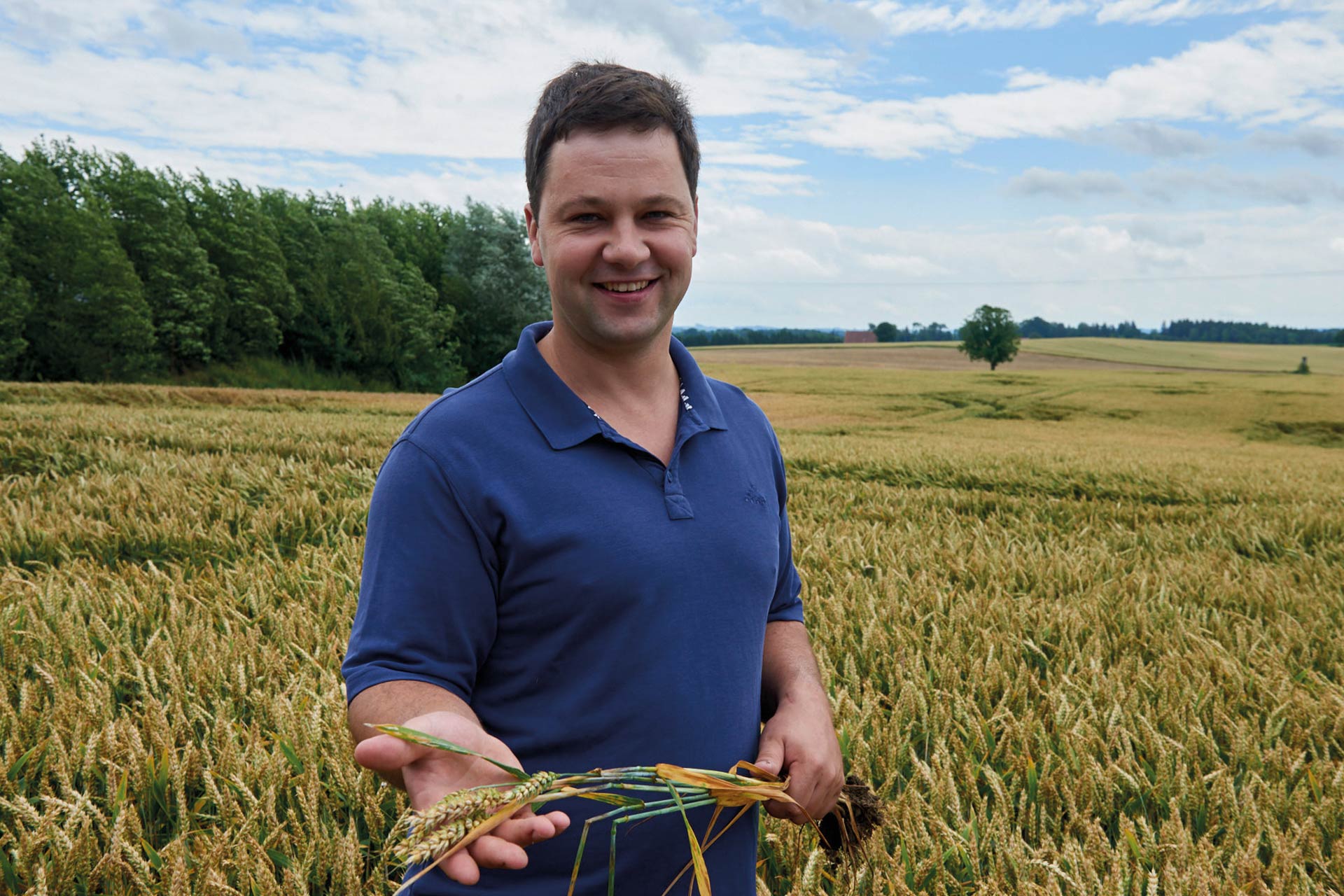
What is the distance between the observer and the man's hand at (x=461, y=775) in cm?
101

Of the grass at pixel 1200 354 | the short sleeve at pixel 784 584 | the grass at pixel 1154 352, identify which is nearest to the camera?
the short sleeve at pixel 784 584

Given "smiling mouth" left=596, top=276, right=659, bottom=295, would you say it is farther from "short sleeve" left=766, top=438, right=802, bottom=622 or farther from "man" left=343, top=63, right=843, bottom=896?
"short sleeve" left=766, top=438, right=802, bottom=622

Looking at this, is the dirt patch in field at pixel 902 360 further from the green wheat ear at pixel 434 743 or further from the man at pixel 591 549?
the green wheat ear at pixel 434 743

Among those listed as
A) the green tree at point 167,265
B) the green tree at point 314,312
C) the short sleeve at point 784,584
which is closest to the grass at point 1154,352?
the green tree at point 314,312

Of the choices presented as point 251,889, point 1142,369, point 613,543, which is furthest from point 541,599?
point 1142,369

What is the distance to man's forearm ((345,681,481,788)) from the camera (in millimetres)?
1248

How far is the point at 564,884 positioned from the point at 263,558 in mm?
4418

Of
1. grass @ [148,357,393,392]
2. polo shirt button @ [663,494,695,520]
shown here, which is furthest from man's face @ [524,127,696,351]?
grass @ [148,357,393,392]

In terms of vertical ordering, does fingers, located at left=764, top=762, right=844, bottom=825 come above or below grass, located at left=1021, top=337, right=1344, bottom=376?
below

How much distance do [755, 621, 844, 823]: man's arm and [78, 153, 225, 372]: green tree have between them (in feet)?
132

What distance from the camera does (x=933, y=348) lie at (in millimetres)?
80500

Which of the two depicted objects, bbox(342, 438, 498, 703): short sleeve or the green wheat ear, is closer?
the green wheat ear

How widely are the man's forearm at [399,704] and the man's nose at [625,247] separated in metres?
0.77

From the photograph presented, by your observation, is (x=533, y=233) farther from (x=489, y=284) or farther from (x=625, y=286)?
(x=489, y=284)
